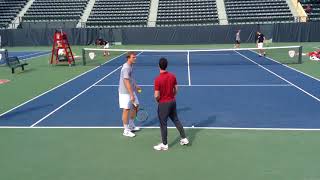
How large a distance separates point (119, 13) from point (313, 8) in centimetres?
2206

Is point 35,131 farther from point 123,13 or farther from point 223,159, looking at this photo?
point 123,13

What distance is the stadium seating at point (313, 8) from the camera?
146ft

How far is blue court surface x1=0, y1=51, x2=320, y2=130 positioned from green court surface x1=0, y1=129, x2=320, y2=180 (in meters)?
0.83

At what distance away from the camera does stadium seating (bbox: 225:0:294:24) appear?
43906mm

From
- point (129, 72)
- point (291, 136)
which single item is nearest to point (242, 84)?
point (291, 136)

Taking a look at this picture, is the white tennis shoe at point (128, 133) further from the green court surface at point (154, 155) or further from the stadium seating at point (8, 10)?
the stadium seating at point (8, 10)

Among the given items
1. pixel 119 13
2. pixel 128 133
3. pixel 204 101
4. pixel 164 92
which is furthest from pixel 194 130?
pixel 119 13

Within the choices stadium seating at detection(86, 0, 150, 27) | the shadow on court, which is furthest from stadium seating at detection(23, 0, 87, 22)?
the shadow on court

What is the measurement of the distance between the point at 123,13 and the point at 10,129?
3932 centimetres

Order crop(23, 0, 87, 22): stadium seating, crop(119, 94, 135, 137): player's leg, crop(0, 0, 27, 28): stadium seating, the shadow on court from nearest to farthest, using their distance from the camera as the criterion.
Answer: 1. the shadow on court
2. crop(119, 94, 135, 137): player's leg
3. crop(23, 0, 87, 22): stadium seating
4. crop(0, 0, 27, 28): stadium seating

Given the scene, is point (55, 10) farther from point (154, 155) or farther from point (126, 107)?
point (154, 155)

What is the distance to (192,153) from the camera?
7.56 m

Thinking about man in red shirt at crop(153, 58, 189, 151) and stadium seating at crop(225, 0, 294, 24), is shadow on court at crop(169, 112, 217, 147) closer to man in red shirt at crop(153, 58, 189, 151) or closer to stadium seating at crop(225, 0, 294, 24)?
man in red shirt at crop(153, 58, 189, 151)

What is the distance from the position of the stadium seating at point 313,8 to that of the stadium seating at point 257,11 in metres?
2.24
